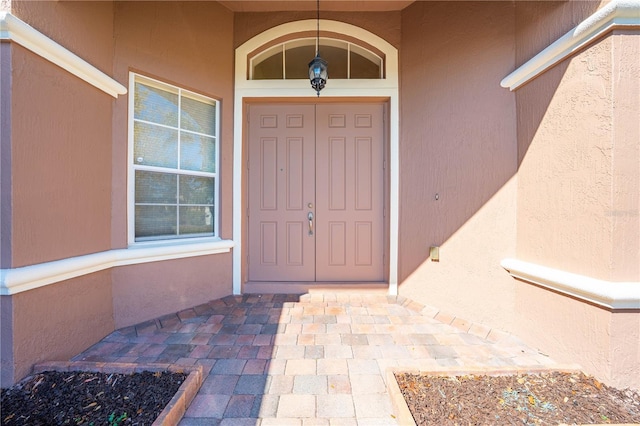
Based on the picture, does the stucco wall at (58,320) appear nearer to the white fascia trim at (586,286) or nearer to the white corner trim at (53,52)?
the white corner trim at (53,52)

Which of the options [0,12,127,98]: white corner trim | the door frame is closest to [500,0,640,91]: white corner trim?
the door frame

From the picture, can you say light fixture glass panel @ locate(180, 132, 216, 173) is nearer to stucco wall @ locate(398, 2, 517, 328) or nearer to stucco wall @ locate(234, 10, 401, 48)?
stucco wall @ locate(234, 10, 401, 48)

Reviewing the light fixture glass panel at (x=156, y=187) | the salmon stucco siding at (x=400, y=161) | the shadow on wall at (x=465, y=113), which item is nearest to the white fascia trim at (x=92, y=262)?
the salmon stucco siding at (x=400, y=161)

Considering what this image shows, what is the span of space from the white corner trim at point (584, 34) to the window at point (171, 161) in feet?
10.3

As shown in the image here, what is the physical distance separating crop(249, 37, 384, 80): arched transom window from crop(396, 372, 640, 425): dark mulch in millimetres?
3354

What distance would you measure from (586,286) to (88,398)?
10.4 feet

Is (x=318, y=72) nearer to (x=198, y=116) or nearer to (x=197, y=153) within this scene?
(x=198, y=116)

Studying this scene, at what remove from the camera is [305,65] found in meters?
3.77

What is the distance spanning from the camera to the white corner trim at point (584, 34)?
1.75 m

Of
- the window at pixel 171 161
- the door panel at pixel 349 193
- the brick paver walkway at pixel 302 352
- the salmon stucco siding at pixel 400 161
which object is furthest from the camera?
the door panel at pixel 349 193

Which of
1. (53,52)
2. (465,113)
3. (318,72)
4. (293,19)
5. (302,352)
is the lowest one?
(302,352)

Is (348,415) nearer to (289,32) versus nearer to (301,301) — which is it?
(301,301)

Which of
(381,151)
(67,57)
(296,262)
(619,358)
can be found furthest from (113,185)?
(619,358)

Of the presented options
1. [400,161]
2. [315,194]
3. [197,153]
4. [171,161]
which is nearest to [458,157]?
[400,161]
